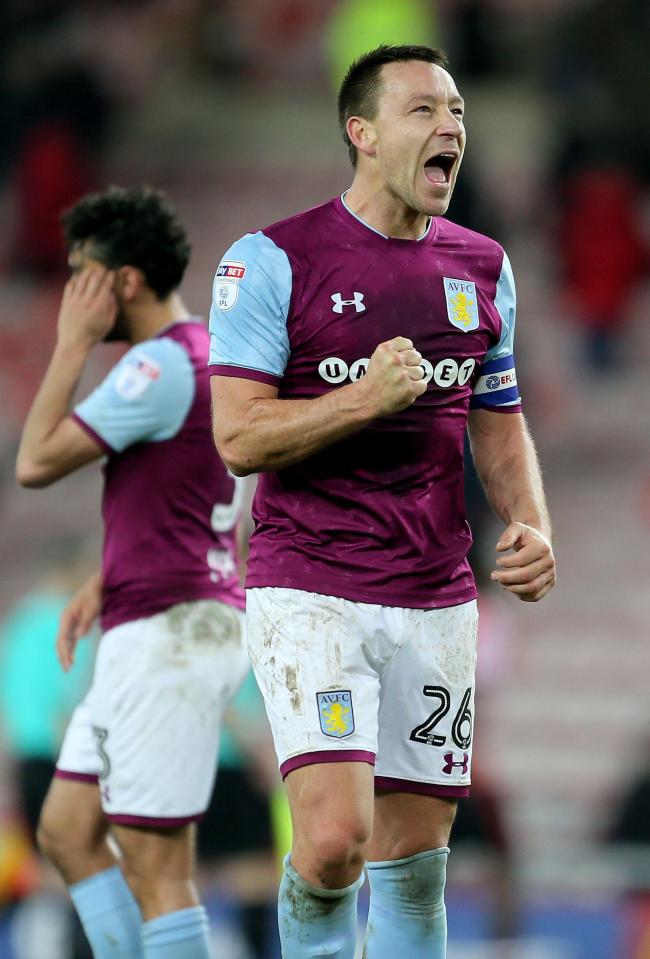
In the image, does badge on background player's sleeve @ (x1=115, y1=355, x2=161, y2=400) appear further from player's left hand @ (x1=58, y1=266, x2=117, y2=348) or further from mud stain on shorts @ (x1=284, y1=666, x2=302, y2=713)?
mud stain on shorts @ (x1=284, y1=666, x2=302, y2=713)

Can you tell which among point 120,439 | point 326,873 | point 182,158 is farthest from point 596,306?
point 326,873

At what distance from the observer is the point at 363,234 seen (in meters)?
4.32

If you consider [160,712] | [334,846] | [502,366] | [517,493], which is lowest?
[334,846]

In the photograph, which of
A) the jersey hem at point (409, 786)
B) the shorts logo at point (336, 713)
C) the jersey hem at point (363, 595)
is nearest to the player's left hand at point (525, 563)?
the jersey hem at point (363, 595)

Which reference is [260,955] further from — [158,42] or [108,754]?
[158,42]

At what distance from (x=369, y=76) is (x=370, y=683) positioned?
1.50 metres

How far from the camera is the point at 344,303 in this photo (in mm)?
4207

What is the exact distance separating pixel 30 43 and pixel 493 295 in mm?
13028

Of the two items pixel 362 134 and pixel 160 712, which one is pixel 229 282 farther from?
pixel 160 712

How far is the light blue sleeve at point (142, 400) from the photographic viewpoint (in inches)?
197

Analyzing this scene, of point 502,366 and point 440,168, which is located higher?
point 440,168

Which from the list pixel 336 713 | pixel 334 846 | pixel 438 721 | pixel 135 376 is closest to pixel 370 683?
pixel 336 713

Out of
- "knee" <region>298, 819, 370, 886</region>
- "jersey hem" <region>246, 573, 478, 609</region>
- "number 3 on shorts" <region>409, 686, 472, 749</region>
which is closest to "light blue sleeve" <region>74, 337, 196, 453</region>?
"jersey hem" <region>246, 573, 478, 609</region>

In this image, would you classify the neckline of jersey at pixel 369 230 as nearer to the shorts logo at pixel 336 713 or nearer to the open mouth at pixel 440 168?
the open mouth at pixel 440 168
